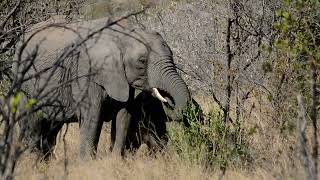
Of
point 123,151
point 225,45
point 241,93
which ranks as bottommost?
point 123,151

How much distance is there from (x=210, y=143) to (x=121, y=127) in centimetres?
154

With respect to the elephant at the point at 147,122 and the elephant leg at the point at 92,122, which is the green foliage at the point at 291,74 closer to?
the elephant at the point at 147,122

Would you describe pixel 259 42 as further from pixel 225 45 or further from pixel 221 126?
pixel 221 126

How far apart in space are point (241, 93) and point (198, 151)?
6.30ft

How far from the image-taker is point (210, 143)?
7.96 meters

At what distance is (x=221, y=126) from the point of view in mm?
8016

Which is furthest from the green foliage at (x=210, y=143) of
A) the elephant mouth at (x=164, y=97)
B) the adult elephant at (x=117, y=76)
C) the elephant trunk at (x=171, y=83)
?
the adult elephant at (x=117, y=76)

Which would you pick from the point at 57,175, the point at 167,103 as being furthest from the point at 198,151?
the point at 57,175

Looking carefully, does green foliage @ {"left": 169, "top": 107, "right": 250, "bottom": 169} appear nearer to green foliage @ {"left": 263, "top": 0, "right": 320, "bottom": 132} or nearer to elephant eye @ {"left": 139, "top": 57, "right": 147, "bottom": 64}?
green foliage @ {"left": 263, "top": 0, "right": 320, "bottom": 132}

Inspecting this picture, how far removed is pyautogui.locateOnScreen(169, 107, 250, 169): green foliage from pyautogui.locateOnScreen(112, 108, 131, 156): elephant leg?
95 centimetres

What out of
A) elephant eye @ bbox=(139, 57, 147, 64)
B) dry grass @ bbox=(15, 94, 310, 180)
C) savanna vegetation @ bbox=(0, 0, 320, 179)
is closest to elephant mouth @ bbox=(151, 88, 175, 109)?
savanna vegetation @ bbox=(0, 0, 320, 179)

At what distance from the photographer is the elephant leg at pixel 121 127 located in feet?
29.5

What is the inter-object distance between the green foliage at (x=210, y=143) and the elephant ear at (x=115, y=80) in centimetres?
99

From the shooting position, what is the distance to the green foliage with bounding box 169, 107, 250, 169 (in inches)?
298
